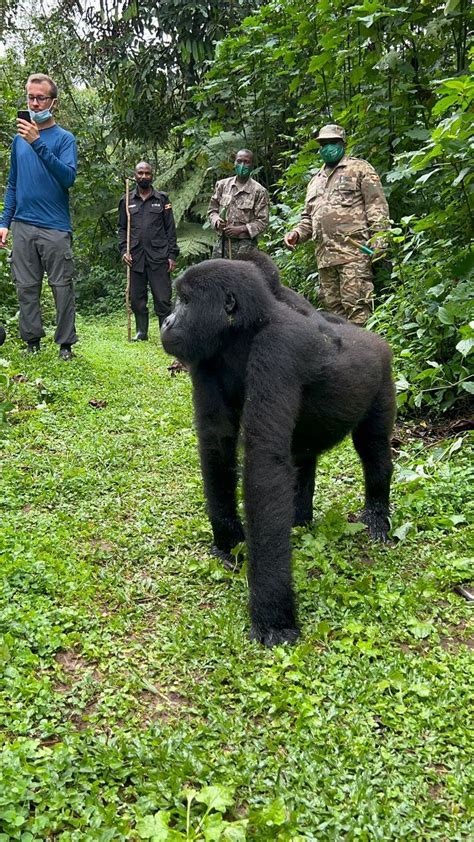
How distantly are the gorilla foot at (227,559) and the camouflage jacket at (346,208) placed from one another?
4.08m

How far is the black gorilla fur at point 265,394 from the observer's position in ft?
9.59

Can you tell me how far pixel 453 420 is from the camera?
555 centimetres

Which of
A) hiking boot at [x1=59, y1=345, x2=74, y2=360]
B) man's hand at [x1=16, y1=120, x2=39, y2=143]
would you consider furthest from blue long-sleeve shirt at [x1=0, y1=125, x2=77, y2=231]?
hiking boot at [x1=59, y1=345, x2=74, y2=360]

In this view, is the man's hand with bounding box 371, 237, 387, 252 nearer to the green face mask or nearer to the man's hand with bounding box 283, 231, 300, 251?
the man's hand with bounding box 283, 231, 300, 251

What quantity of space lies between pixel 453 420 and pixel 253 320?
302 cm

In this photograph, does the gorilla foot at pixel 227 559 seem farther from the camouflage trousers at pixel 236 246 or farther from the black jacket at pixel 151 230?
the black jacket at pixel 151 230

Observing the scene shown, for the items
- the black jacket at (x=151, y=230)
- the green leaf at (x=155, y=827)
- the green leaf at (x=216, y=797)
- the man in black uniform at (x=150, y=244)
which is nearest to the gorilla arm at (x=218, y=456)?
the green leaf at (x=216, y=797)

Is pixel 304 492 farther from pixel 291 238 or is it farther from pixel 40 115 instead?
pixel 40 115

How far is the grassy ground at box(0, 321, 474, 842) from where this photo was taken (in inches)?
78.5

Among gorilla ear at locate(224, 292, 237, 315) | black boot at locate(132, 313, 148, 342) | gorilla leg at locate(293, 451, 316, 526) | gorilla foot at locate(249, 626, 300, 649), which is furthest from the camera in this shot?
black boot at locate(132, 313, 148, 342)

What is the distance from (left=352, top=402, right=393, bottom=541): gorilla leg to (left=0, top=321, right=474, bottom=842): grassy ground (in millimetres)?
132

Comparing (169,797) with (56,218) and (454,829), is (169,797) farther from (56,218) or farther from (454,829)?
(56,218)

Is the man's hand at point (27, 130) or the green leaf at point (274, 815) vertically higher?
the man's hand at point (27, 130)

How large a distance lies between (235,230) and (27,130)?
3432 mm
